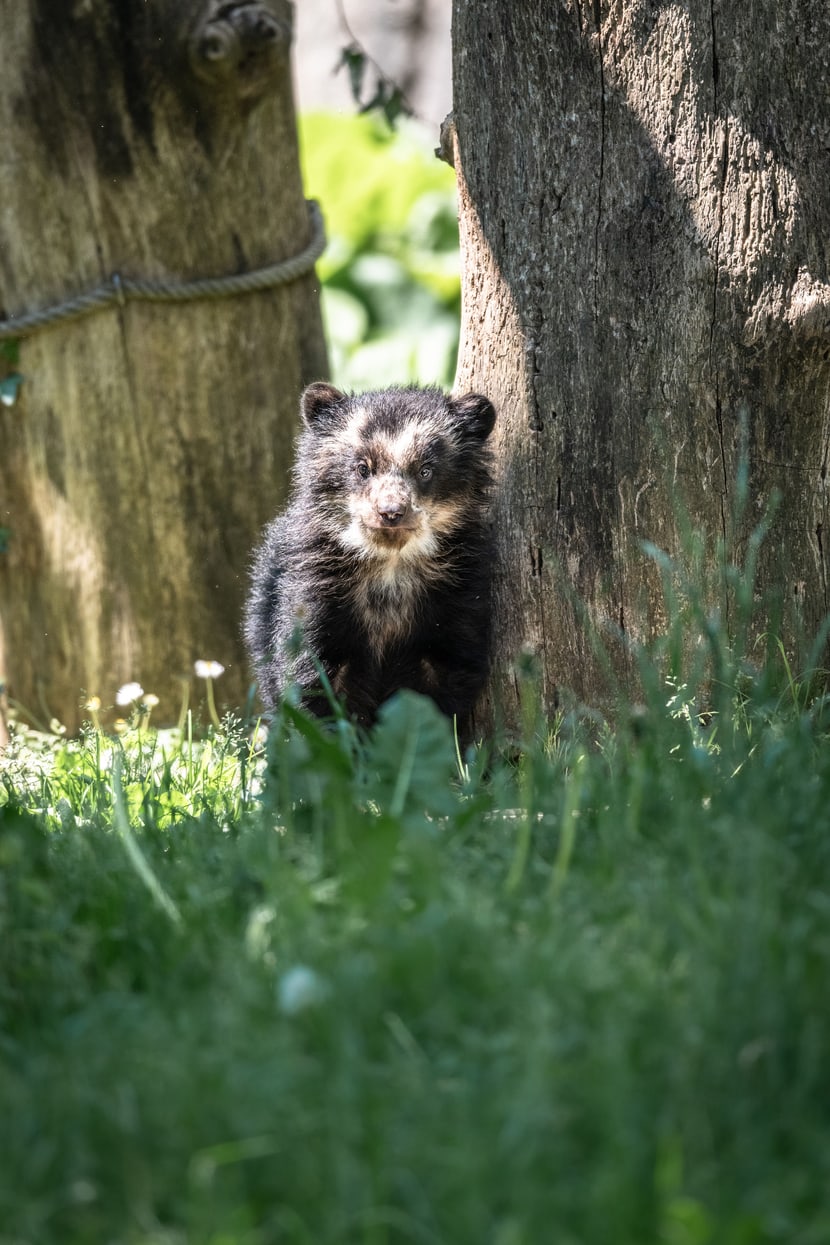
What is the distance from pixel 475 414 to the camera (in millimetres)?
4953

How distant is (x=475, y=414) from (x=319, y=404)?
804 mm

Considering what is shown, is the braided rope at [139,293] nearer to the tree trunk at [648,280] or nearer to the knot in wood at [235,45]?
the knot in wood at [235,45]

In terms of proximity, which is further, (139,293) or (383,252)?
(383,252)

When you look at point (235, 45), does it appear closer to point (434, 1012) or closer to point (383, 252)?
point (434, 1012)

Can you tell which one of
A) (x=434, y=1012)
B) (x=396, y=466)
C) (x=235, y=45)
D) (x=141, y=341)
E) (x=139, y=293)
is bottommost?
(x=434, y=1012)

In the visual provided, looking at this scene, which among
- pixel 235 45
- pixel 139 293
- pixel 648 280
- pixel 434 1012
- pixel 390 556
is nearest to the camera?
pixel 434 1012

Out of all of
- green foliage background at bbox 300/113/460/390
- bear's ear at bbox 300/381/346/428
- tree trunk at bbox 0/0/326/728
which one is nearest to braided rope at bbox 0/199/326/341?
tree trunk at bbox 0/0/326/728

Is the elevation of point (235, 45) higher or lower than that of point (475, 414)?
higher

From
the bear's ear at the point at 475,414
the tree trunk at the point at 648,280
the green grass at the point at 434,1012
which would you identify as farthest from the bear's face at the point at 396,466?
the green grass at the point at 434,1012

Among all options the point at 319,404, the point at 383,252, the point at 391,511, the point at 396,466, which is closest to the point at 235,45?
the point at 319,404

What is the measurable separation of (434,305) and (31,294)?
644 centimetres

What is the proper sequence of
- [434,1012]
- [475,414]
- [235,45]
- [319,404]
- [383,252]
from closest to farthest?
1. [434,1012]
2. [475,414]
3. [319,404]
4. [235,45]
5. [383,252]

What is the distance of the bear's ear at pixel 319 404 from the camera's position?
547 centimetres

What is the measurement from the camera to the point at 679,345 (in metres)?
4.36
